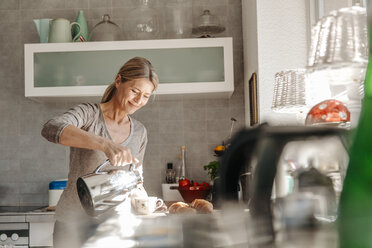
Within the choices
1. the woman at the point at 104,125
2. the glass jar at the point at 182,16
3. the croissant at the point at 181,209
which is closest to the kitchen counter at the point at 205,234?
the woman at the point at 104,125

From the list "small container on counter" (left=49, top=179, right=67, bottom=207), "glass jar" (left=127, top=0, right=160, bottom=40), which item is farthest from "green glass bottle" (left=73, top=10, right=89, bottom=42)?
"small container on counter" (left=49, top=179, right=67, bottom=207)

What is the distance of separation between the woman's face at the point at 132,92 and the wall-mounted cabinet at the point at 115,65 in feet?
3.31

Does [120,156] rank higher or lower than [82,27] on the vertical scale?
lower

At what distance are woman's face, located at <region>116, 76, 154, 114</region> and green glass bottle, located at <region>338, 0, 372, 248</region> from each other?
59.5 inches

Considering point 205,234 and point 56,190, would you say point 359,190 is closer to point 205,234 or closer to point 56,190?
point 205,234

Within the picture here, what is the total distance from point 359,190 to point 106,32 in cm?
282

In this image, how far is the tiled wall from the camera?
3090 millimetres

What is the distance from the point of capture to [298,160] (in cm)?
17

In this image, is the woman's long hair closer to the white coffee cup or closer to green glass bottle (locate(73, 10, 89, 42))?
the white coffee cup

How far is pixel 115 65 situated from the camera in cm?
275

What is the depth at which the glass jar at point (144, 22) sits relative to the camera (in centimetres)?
289

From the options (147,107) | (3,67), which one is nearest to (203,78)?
(147,107)

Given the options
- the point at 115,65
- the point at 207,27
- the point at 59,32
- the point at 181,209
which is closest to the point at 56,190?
the point at 115,65

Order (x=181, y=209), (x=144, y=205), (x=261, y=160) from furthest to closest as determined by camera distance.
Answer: (x=181, y=209), (x=144, y=205), (x=261, y=160)
